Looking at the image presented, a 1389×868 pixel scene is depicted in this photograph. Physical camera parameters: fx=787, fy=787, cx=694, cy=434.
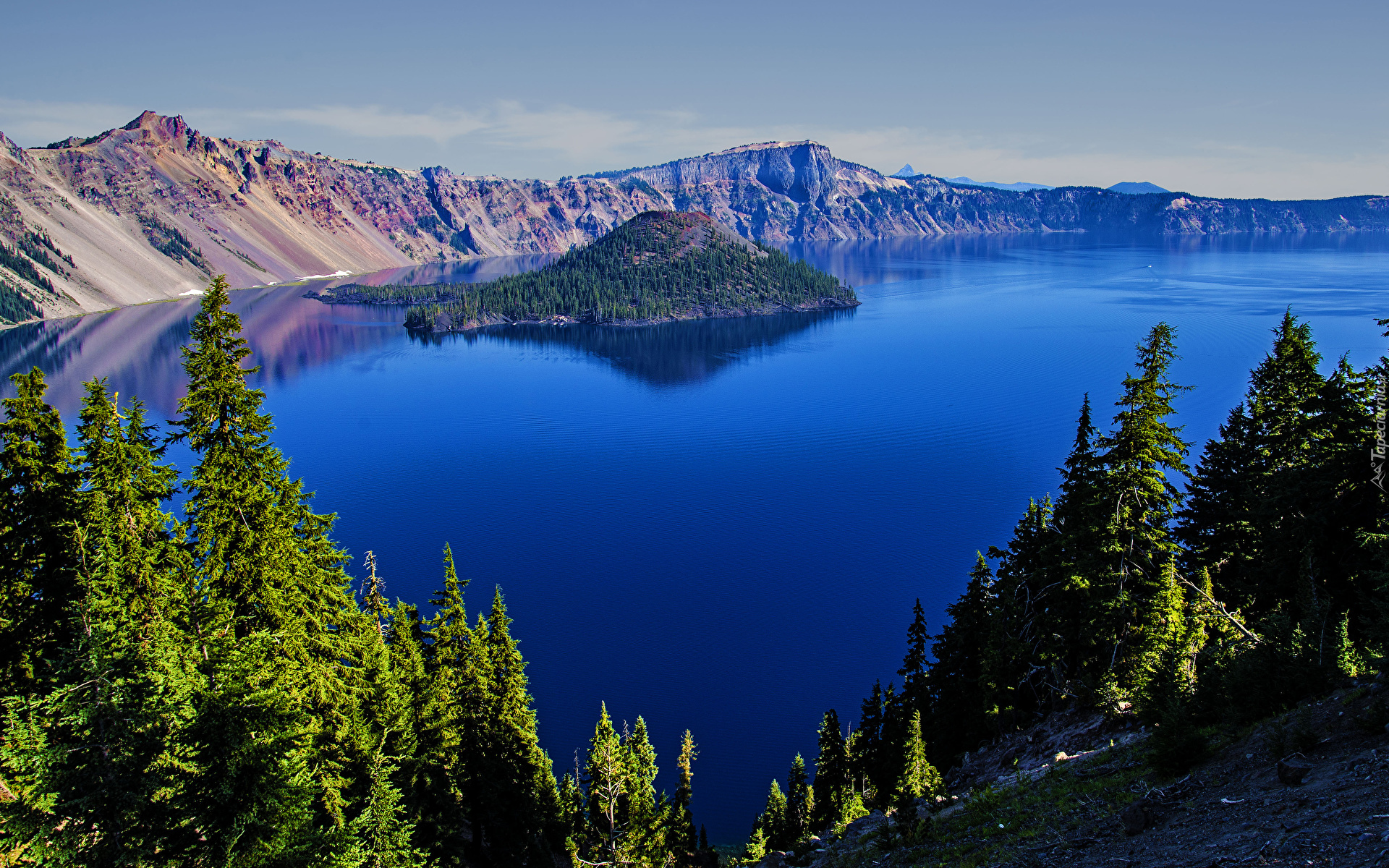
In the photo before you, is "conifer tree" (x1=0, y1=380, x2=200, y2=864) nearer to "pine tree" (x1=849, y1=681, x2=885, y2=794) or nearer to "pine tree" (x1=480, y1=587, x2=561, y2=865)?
"pine tree" (x1=480, y1=587, x2=561, y2=865)

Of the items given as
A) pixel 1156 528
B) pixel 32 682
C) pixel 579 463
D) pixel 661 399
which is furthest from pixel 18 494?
A: pixel 661 399

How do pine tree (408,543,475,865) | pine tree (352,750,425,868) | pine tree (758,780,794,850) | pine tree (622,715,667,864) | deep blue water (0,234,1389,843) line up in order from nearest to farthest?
pine tree (352,750,425,868) → pine tree (408,543,475,865) → pine tree (622,715,667,864) → pine tree (758,780,794,850) → deep blue water (0,234,1389,843)

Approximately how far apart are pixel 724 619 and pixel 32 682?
148ft

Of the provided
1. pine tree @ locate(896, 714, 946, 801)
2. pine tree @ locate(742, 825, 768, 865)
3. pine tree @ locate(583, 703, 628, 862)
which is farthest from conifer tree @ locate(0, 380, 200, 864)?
pine tree @ locate(742, 825, 768, 865)

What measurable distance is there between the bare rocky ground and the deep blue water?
1069 inches

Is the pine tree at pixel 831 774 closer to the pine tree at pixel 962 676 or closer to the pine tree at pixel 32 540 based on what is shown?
the pine tree at pixel 962 676

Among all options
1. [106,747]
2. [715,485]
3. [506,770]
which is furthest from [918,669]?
[715,485]

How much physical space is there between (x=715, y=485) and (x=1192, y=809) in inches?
2995

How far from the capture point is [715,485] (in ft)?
301

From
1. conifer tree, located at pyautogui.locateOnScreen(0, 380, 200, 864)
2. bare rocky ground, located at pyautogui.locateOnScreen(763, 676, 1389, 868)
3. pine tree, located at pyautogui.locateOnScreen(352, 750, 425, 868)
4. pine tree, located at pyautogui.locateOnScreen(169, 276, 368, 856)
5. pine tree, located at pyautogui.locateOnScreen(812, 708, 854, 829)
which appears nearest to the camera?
bare rocky ground, located at pyautogui.locateOnScreen(763, 676, 1389, 868)

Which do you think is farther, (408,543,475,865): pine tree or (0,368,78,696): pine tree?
(408,543,475,865): pine tree

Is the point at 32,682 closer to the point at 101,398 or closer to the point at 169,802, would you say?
the point at 101,398

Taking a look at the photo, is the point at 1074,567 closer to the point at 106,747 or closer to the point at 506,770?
the point at 506,770

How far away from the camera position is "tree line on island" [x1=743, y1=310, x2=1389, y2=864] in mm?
21359
